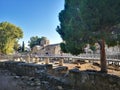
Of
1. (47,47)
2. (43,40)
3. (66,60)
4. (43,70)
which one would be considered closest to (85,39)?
(43,70)

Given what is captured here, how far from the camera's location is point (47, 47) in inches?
2948

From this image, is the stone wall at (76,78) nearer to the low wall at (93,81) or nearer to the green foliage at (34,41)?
the low wall at (93,81)

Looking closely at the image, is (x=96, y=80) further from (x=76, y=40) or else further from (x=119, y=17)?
(x=119, y=17)

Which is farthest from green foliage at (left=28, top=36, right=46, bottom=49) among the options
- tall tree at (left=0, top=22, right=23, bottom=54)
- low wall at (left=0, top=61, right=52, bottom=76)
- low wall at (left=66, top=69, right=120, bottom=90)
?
low wall at (left=66, top=69, right=120, bottom=90)

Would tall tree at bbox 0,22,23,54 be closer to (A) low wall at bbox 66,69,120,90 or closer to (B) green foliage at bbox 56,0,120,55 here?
(A) low wall at bbox 66,69,120,90

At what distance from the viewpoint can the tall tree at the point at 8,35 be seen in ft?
162

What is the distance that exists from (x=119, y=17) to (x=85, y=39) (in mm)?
2158

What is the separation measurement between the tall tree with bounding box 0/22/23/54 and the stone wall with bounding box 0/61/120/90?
117 ft

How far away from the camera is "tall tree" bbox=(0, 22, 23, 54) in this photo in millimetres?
49528

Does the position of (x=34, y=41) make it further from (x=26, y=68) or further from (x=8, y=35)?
(x=26, y=68)

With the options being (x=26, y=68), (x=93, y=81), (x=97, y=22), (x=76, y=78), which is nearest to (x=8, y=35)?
(x=26, y=68)

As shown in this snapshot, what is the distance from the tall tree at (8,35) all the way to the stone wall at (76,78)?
35.7m

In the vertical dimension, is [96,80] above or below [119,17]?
below

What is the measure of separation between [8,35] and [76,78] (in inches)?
1700
